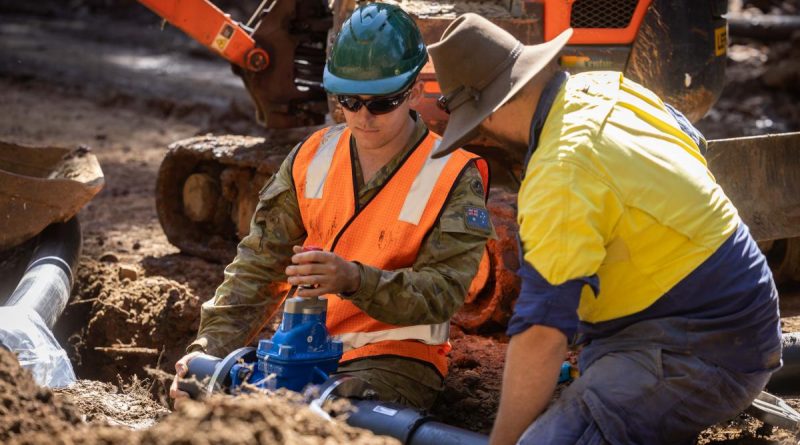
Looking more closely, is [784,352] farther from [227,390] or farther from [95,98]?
[95,98]

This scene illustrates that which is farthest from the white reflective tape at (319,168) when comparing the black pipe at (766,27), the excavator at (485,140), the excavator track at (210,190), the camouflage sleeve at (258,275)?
the black pipe at (766,27)

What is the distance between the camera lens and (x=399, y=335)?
159 inches

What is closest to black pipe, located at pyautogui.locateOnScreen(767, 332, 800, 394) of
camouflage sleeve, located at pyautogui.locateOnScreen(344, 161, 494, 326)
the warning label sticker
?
camouflage sleeve, located at pyautogui.locateOnScreen(344, 161, 494, 326)

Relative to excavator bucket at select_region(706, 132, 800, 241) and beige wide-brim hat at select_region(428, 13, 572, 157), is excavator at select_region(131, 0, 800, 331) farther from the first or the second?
beige wide-brim hat at select_region(428, 13, 572, 157)

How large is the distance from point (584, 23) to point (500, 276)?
1538 mm

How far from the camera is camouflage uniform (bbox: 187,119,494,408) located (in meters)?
3.85

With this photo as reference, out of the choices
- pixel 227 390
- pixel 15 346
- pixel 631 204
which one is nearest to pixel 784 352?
pixel 631 204

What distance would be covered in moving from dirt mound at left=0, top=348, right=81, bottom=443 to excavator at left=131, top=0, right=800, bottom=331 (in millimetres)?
2634

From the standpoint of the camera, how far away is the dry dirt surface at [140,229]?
10.3 ft

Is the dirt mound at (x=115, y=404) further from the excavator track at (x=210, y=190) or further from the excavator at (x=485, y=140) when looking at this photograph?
the excavator track at (x=210, y=190)

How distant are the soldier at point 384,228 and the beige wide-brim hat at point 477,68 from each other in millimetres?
746

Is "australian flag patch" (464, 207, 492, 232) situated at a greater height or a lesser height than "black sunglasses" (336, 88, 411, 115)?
lesser

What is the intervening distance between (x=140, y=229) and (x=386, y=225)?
4464 mm

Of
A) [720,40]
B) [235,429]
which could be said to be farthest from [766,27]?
[235,429]
